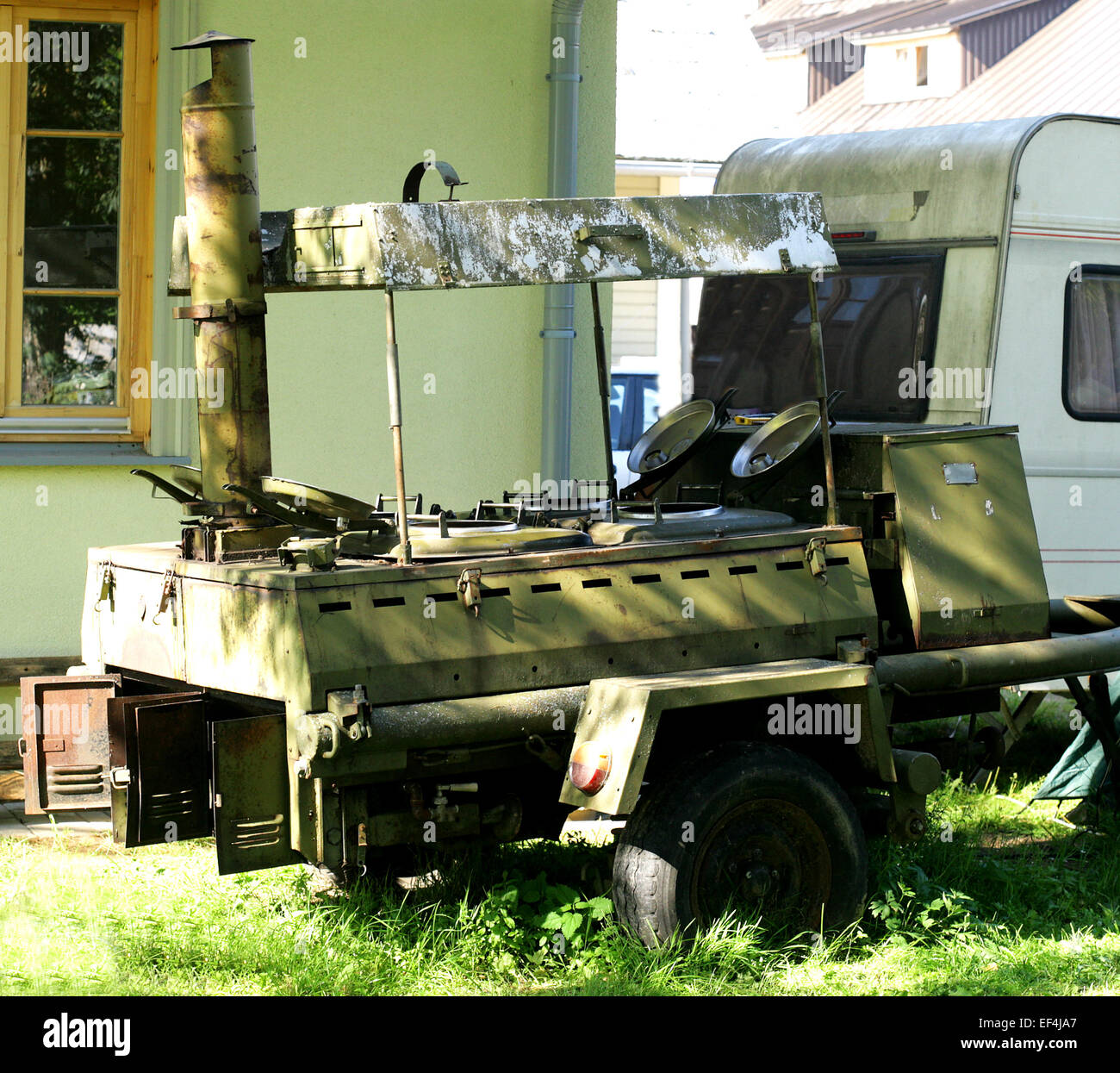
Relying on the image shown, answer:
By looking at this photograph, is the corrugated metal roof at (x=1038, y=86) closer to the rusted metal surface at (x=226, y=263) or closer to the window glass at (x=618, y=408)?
the window glass at (x=618, y=408)

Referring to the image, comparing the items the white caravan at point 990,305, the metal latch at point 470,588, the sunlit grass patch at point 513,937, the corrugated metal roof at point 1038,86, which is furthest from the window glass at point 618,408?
the corrugated metal roof at point 1038,86

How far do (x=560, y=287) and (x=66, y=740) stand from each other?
399 centimetres

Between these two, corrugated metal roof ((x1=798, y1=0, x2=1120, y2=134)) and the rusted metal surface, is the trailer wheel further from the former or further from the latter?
corrugated metal roof ((x1=798, y1=0, x2=1120, y2=134))

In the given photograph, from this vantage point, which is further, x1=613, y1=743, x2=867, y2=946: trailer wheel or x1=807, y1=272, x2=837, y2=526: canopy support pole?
x1=807, y1=272, x2=837, y2=526: canopy support pole

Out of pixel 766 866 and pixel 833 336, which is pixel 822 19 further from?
pixel 766 866

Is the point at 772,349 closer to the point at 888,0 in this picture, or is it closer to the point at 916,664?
the point at 916,664

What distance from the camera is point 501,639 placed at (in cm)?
503

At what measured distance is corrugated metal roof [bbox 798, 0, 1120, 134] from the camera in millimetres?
29109

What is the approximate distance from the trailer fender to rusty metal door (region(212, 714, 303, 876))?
83 cm

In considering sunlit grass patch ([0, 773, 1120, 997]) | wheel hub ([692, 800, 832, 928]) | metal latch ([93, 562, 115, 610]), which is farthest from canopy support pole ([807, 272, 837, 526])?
metal latch ([93, 562, 115, 610])

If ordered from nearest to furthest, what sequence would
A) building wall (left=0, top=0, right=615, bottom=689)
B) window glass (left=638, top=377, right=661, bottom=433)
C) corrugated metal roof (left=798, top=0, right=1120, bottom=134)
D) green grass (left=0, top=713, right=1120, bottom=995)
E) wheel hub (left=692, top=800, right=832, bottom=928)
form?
1. green grass (left=0, top=713, right=1120, bottom=995)
2. wheel hub (left=692, top=800, right=832, bottom=928)
3. building wall (left=0, top=0, right=615, bottom=689)
4. window glass (left=638, top=377, right=661, bottom=433)
5. corrugated metal roof (left=798, top=0, right=1120, bottom=134)

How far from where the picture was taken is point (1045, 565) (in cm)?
804

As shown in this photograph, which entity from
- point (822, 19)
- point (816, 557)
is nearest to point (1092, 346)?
point (816, 557)
